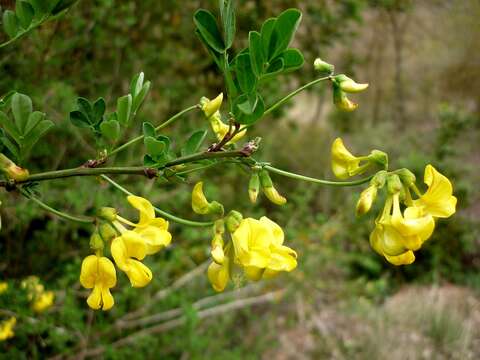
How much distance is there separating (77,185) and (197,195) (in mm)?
1445

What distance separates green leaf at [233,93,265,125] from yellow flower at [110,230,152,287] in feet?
0.55

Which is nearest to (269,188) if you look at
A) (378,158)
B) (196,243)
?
(378,158)

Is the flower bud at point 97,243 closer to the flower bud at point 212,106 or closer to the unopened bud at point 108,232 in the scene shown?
the unopened bud at point 108,232

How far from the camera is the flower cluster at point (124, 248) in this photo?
22.9 inches

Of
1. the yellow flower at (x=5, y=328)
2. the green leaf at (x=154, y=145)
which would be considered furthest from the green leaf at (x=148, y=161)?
the yellow flower at (x=5, y=328)

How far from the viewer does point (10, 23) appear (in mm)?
637

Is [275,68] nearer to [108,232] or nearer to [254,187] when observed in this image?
[254,187]

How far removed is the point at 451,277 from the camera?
405cm

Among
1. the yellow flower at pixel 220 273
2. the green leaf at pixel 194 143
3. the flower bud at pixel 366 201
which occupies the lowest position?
the yellow flower at pixel 220 273

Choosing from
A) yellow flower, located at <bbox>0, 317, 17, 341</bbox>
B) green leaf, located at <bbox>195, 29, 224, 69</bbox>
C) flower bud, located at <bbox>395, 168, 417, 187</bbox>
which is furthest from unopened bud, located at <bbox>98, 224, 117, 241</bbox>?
yellow flower, located at <bbox>0, 317, 17, 341</bbox>

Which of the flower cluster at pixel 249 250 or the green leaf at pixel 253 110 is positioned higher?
the green leaf at pixel 253 110

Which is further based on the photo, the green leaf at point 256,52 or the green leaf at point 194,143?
the green leaf at point 194,143

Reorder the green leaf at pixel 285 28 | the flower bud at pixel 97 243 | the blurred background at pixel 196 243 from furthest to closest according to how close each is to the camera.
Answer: the blurred background at pixel 196 243 → the flower bud at pixel 97 243 → the green leaf at pixel 285 28

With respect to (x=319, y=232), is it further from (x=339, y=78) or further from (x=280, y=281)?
(x=339, y=78)
